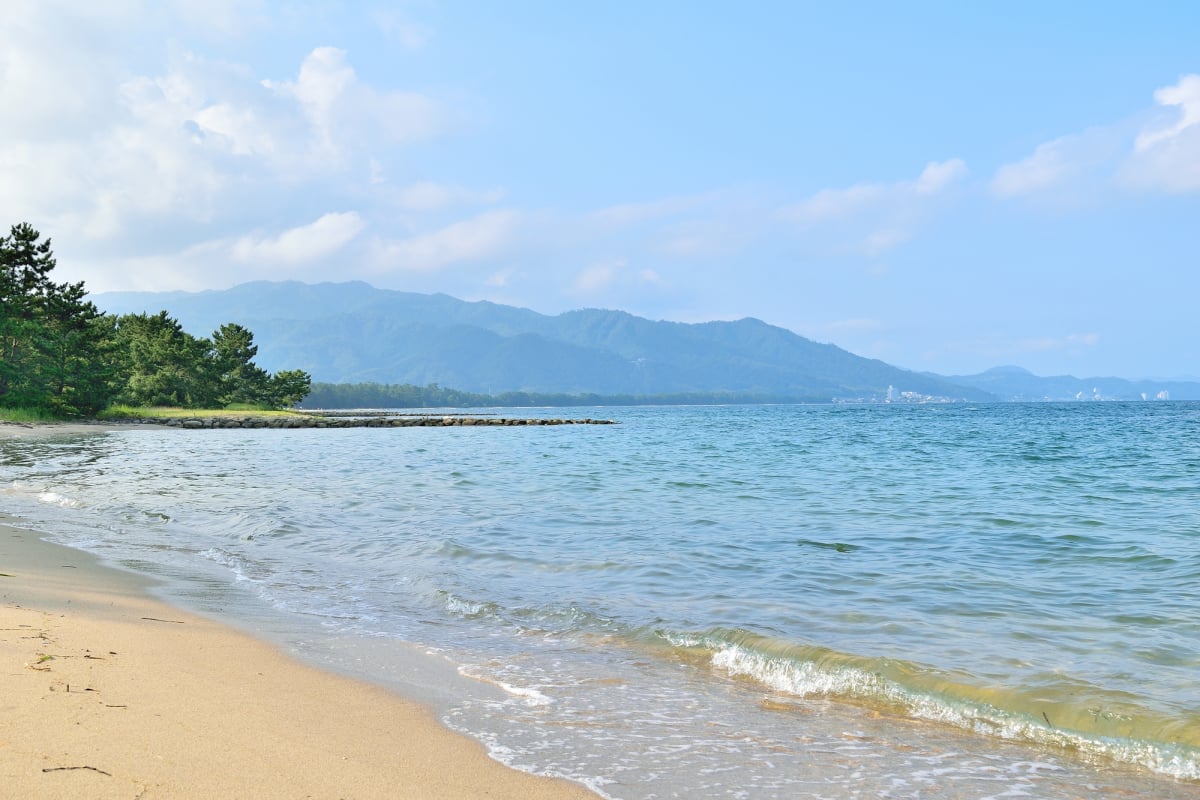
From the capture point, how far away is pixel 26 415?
60.1 meters

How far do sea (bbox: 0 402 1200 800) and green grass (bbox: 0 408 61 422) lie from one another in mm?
43619

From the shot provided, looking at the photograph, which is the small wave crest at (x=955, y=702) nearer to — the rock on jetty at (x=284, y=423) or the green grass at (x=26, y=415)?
the green grass at (x=26, y=415)

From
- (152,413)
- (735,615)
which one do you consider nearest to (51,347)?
(152,413)

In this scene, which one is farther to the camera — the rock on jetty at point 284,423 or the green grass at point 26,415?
the rock on jetty at point 284,423

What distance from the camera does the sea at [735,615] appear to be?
5.87m

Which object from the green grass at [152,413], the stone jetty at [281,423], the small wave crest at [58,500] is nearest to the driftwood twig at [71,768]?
the small wave crest at [58,500]

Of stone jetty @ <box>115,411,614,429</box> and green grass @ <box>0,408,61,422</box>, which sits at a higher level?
green grass @ <box>0,408,61,422</box>

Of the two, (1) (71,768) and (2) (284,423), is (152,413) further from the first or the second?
(1) (71,768)

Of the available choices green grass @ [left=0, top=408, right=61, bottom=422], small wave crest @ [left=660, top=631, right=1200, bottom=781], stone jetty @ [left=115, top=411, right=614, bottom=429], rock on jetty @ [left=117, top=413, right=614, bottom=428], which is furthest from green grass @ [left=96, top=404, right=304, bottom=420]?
small wave crest @ [left=660, top=631, right=1200, bottom=781]

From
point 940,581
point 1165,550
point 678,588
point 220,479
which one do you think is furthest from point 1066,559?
point 220,479

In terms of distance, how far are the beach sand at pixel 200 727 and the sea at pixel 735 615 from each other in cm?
49

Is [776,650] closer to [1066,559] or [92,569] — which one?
[1066,559]

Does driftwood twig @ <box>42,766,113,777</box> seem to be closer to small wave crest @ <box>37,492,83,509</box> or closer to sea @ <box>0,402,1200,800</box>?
sea @ <box>0,402,1200,800</box>

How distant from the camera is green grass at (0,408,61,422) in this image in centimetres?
5838
